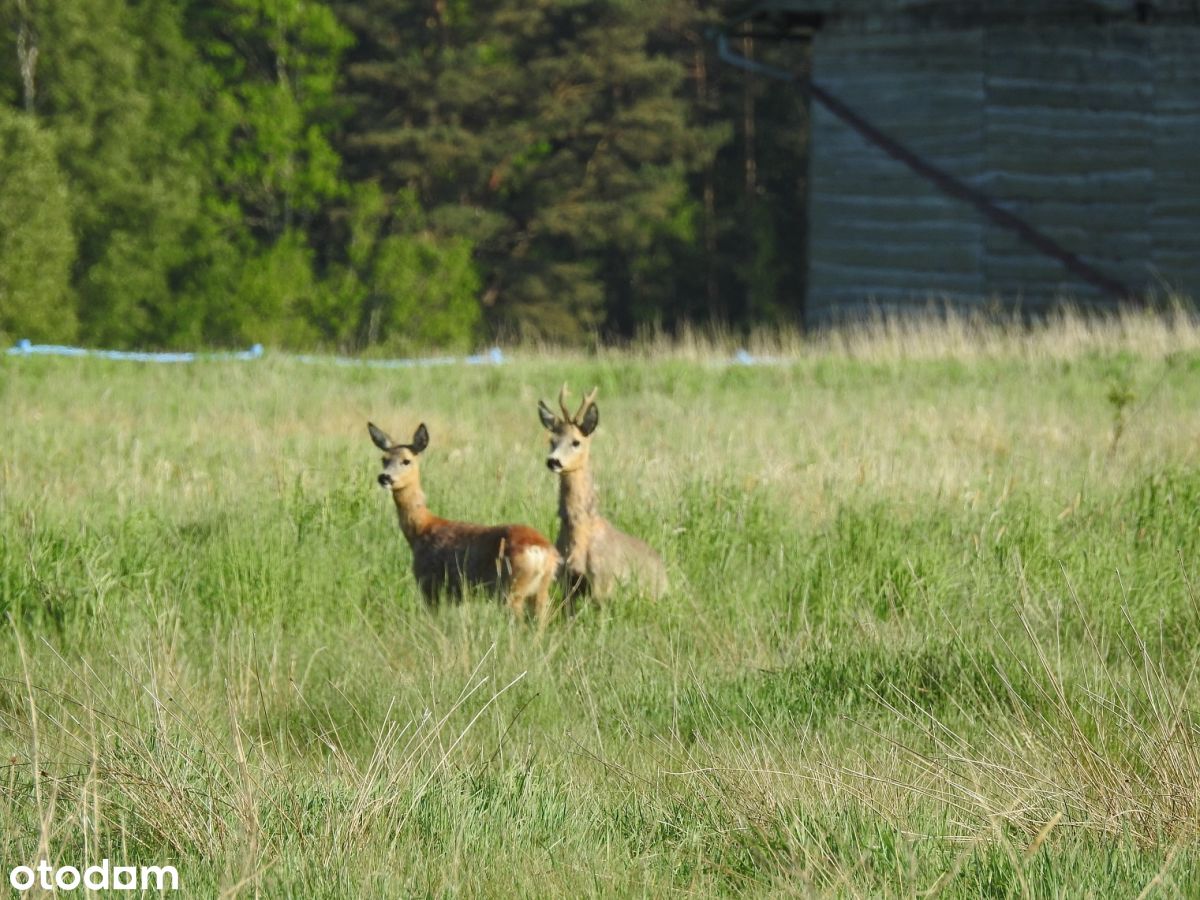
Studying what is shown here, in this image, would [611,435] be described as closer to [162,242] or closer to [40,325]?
[40,325]

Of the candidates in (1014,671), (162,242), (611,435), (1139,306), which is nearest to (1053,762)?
(1014,671)

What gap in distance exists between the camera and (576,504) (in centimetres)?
632

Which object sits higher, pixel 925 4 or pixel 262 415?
pixel 925 4

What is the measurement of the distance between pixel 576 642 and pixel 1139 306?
56.1ft

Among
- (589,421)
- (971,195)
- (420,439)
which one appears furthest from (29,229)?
(589,421)

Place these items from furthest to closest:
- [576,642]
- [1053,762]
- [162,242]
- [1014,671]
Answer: [162,242] → [576,642] → [1014,671] → [1053,762]

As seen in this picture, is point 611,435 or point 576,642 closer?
point 576,642

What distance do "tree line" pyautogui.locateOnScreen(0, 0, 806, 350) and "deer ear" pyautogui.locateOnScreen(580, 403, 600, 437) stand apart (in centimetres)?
2368

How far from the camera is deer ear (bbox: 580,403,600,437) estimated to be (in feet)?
19.9

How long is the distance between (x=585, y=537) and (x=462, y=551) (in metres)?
0.48

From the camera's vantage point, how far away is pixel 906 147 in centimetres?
2217

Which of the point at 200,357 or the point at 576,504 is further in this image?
the point at 200,357

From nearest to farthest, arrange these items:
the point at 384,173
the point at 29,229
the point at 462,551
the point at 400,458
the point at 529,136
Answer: the point at 462,551 < the point at 400,458 < the point at 29,229 < the point at 384,173 < the point at 529,136

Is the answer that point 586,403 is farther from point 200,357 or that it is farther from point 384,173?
point 384,173
